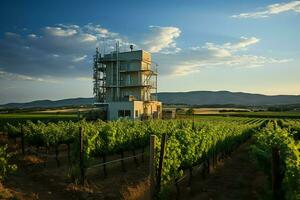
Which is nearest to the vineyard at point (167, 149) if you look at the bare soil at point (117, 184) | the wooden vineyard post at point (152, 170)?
the wooden vineyard post at point (152, 170)

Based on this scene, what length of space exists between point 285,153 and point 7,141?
27423 millimetres

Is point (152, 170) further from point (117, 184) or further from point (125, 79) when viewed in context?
point (125, 79)

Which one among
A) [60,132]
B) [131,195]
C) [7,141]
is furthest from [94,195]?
Answer: [7,141]

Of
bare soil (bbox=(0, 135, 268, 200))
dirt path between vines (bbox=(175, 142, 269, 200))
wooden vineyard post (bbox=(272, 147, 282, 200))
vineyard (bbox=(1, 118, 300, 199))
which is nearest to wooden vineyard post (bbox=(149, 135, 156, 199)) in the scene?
vineyard (bbox=(1, 118, 300, 199))

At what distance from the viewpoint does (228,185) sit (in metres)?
14.8

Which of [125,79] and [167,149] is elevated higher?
[125,79]

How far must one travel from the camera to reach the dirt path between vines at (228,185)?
12794mm

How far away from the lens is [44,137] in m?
20.5

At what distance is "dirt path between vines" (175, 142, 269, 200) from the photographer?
12794mm

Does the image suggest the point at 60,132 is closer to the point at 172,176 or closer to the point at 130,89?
the point at 172,176

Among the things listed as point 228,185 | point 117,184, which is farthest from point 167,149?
point 228,185

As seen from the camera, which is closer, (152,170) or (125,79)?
(152,170)

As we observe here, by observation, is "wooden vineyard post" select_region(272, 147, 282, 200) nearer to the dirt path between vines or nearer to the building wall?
the dirt path between vines

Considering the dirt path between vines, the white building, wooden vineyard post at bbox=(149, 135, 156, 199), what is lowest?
the dirt path between vines
